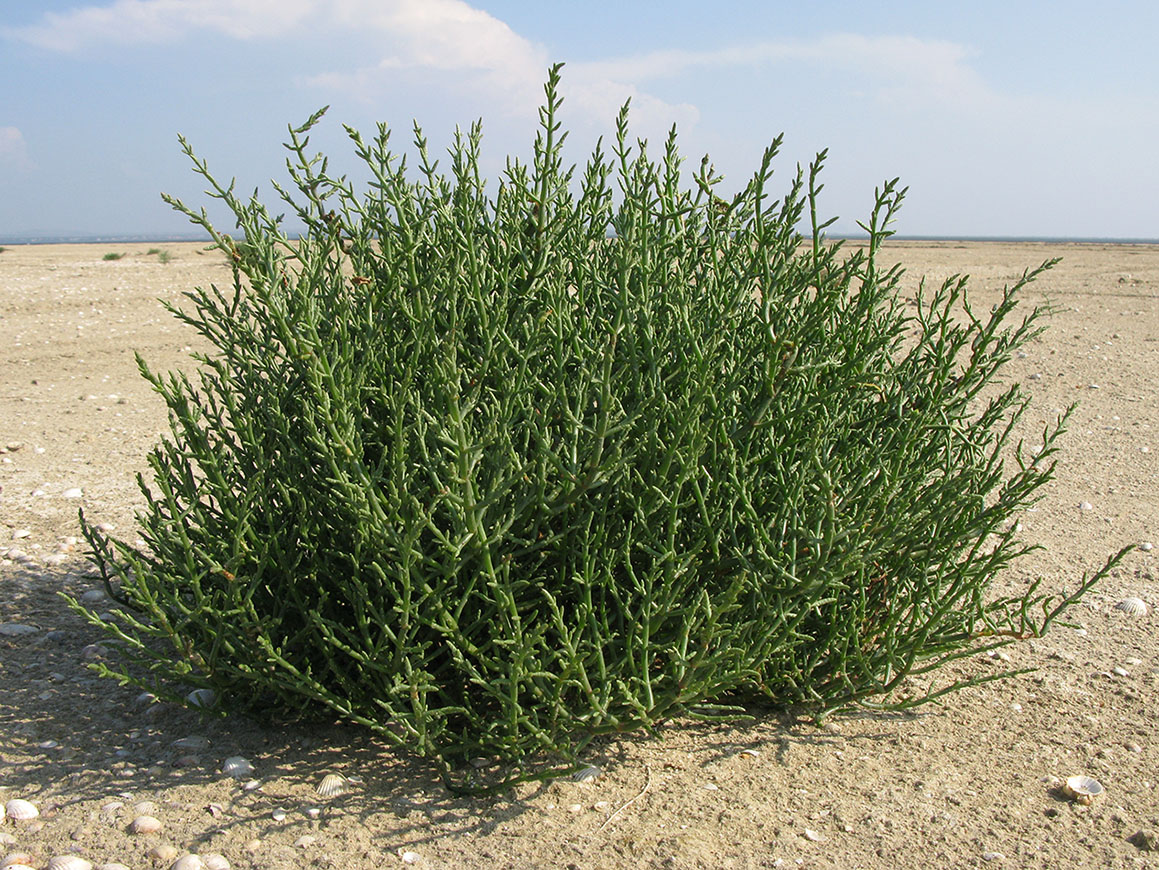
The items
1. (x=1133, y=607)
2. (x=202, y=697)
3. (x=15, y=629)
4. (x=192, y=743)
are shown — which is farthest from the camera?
(x=1133, y=607)

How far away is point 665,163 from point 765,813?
1.75 metres

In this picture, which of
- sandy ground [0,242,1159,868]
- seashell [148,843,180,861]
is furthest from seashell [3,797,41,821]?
seashell [148,843,180,861]

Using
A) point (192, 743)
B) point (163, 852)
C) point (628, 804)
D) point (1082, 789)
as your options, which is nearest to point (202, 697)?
point (192, 743)

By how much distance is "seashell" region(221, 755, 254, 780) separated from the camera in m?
2.45

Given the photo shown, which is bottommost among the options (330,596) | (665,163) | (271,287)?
(330,596)

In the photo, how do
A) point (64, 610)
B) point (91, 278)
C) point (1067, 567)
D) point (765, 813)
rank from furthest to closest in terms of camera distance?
point (91, 278), point (1067, 567), point (64, 610), point (765, 813)

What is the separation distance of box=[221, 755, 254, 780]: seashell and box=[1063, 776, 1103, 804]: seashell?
212cm

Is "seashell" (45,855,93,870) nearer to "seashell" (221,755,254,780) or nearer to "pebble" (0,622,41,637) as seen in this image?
"seashell" (221,755,254,780)

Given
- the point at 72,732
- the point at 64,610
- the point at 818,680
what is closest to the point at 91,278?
the point at 64,610

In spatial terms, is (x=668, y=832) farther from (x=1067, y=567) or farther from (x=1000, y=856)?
(x=1067, y=567)

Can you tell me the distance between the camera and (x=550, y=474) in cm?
226

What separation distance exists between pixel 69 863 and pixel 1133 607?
3611 mm

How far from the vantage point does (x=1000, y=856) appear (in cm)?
223

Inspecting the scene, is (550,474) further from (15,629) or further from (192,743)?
(15,629)
